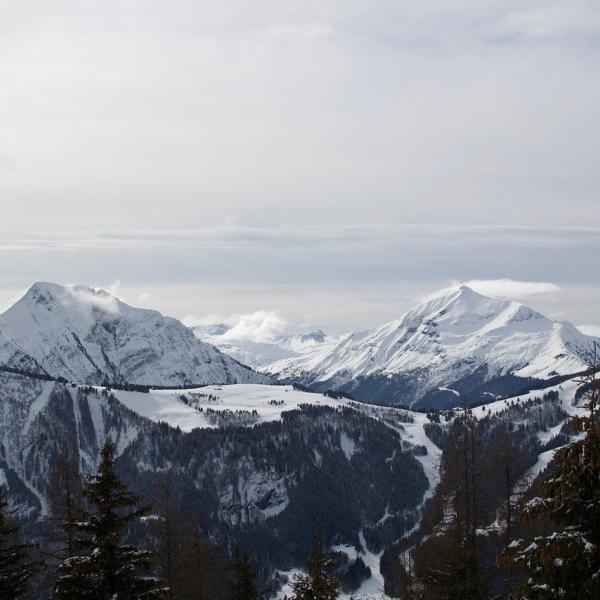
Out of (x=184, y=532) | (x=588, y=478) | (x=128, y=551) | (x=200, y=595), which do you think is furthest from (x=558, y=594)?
(x=184, y=532)

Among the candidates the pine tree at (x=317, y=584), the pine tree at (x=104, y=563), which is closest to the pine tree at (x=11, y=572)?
the pine tree at (x=104, y=563)

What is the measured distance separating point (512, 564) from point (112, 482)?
14.8m

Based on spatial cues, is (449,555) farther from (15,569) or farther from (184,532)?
(184,532)

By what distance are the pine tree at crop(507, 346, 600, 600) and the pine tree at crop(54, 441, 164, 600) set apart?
1361cm

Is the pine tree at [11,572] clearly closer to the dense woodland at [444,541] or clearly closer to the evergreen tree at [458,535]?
the dense woodland at [444,541]

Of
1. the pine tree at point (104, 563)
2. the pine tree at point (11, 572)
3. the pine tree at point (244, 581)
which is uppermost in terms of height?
the pine tree at point (104, 563)

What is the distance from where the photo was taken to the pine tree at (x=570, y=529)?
21391 millimetres

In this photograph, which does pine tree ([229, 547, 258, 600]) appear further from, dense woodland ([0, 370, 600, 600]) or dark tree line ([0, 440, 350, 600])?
dark tree line ([0, 440, 350, 600])

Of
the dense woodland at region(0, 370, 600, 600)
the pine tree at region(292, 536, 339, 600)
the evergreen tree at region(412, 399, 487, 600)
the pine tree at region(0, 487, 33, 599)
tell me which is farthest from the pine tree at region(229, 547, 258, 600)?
the pine tree at region(0, 487, 33, 599)

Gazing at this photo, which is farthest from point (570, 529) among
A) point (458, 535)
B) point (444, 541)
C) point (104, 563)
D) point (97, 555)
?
point (444, 541)

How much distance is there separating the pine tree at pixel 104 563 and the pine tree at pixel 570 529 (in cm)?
1361

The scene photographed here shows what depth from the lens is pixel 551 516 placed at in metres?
22.6

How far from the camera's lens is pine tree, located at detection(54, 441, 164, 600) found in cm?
2772

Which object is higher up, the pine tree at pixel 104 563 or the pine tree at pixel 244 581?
the pine tree at pixel 104 563
